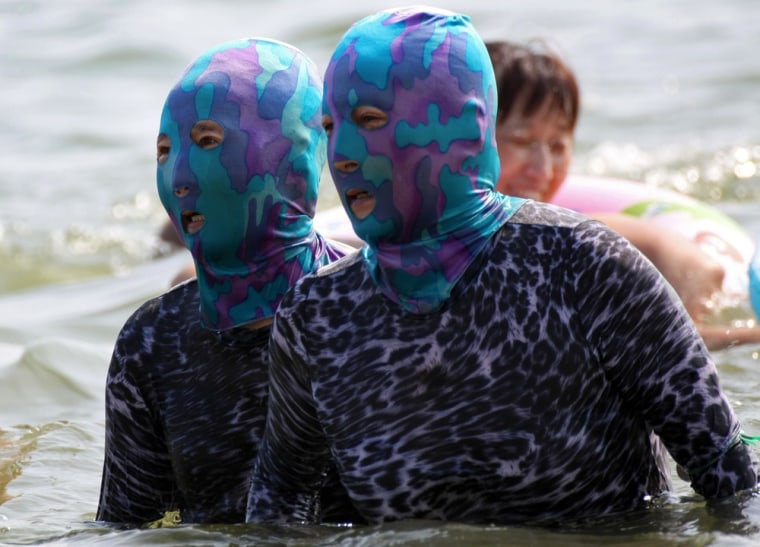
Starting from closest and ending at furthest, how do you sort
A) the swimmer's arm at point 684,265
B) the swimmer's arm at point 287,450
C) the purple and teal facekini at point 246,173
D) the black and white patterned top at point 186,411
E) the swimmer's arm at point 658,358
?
the swimmer's arm at point 658,358 → the swimmer's arm at point 287,450 → the purple and teal facekini at point 246,173 → the black and white patterned top at point 186,411 → the swimmer's arm at point 684,265

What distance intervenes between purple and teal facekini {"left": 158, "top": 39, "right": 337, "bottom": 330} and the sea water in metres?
0.51

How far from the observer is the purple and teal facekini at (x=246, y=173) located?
2859 mm

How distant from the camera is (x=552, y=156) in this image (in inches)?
Answer: 213

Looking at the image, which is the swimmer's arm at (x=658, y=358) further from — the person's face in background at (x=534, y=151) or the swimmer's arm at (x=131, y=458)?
the person's face in background at (x=534, y=151)

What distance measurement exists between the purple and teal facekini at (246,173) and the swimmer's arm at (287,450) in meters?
0.26

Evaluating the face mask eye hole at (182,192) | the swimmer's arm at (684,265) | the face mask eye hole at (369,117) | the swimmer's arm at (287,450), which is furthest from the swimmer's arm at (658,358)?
the swimmer's arm at (684,265)

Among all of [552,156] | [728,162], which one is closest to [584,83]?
[728,162]

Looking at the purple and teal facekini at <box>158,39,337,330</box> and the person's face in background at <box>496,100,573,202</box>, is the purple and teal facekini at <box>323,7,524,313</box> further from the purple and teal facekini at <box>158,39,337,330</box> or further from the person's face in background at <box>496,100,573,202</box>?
the person's face in background at <box>496,100,573,202</box>

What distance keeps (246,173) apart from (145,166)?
8.43 m

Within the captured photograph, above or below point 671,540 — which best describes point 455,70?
above

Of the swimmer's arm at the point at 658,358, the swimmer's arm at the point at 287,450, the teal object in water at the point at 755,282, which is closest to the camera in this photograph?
the swimmer's arm at the point at 658,358

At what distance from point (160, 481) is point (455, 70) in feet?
3.85

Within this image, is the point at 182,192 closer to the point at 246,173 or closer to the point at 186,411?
the point at 246,173

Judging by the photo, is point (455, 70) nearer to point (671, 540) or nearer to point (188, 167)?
point (188, 167)
